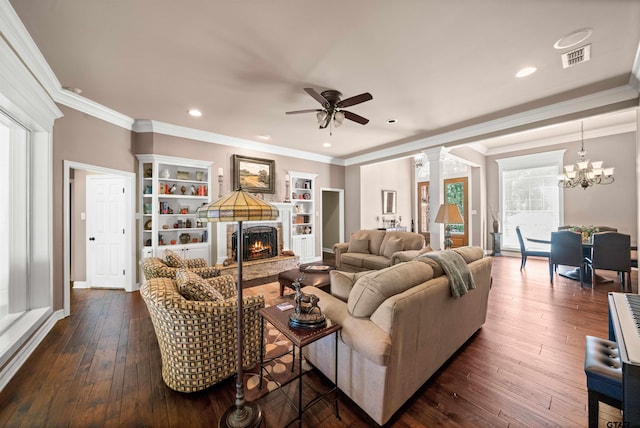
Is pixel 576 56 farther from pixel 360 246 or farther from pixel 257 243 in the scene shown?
pixel 257 243

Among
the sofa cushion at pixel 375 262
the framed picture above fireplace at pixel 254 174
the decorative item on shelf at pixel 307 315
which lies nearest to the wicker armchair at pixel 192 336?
the decorative item on shelf at pixel 307 315

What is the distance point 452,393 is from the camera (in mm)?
1838

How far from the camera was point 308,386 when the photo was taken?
1923 mm

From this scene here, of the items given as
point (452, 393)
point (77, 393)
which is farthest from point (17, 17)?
point (452, 393)

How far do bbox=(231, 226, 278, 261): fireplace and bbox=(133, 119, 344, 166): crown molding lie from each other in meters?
1.83

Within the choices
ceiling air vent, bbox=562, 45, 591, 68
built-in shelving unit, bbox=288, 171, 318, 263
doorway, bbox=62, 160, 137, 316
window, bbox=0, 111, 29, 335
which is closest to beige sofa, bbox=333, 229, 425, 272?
built-in shelving unit, bbox=288, 171, 318, 263

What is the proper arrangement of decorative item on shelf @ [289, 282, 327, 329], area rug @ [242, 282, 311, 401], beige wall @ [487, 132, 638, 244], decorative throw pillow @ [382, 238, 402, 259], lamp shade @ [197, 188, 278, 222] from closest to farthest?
1. lamp shade @ [197, 188, 278, 222]
2. decorative item on shelf @ [289, 282, 327, 329]
3. area rug @ [242, 282, 311, 401]
4. decorative throw pillow @ [382, 238, 402, 259]
5. beige wall @ [487, 132, 638, 244]

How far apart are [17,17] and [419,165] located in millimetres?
8645

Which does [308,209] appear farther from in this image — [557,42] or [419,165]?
[557,42]

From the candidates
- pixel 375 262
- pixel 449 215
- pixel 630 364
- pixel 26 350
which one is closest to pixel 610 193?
pixel 449 215

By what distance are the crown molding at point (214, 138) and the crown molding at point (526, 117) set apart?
219cm

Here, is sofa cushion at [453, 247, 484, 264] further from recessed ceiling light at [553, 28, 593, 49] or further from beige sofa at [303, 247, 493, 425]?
recessed ceiling light at [553, 28, 593, 49]

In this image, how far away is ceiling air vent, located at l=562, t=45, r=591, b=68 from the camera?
2400mm

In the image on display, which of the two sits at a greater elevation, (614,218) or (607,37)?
(607,37)
